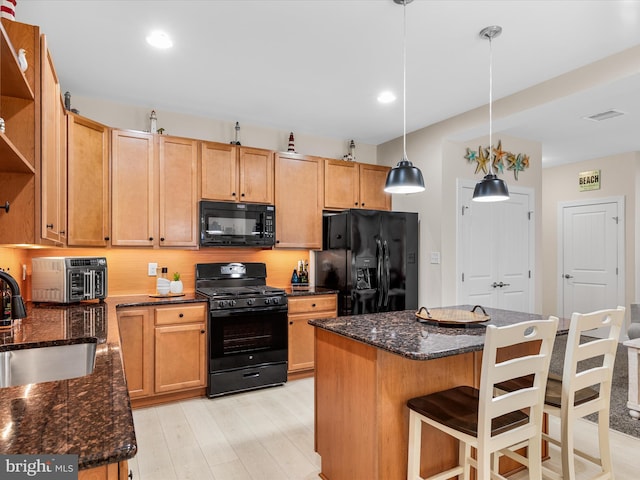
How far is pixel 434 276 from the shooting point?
170 inches

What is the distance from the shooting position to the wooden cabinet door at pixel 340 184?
4.47 meters

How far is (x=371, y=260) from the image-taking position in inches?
162

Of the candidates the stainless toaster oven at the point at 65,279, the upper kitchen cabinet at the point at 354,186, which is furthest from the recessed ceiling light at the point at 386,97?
the stainless toaster oven at the point at 65,279

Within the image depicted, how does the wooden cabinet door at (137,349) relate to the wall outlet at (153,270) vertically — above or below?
below

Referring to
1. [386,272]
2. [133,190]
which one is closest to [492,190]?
[386,272]

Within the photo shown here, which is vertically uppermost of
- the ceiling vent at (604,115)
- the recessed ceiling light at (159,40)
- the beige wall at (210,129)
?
the recessed ceiling light at (159,40)

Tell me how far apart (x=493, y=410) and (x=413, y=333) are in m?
0.52

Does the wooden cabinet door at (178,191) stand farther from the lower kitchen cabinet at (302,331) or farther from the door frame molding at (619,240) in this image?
the door frame molding at (619,240)

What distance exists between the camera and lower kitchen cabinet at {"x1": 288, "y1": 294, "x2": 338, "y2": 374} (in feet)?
12.9

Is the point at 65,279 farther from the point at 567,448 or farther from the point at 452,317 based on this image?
the point at 567,448

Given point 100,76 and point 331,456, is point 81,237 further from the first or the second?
point 331,456

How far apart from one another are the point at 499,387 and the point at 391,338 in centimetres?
70

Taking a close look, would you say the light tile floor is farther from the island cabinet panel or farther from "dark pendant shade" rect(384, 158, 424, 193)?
"dark pendant shade" rect(384, 158, 424, 193)

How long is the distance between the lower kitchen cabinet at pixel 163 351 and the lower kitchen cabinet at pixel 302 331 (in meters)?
0.85
